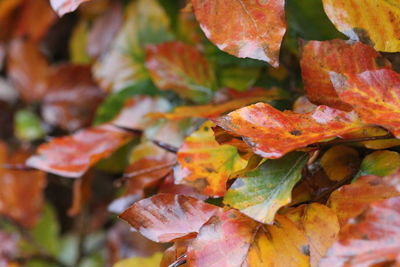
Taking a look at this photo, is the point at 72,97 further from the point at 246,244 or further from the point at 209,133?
the point at 246,244

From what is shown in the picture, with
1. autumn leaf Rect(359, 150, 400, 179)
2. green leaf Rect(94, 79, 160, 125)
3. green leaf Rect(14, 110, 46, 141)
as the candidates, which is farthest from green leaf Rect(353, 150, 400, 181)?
green leaf Rect(14, 110, 46, 141)

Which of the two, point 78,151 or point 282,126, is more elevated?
point 282,126

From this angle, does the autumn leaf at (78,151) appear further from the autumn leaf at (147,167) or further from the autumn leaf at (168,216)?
the autumn leaf at (168,216)

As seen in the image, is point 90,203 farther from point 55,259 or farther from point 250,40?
point 250,40

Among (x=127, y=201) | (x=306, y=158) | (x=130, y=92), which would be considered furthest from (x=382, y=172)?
(x=130, y=92)

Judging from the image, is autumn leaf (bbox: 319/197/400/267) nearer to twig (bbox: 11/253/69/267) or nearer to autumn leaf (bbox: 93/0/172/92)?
autumn leaf (bbox: 93/0/172/92)

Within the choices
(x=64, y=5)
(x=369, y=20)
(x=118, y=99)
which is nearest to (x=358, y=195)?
(x=369, y=20)

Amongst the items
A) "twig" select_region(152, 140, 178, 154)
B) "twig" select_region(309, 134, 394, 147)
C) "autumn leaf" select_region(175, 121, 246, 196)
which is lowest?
"twig" select_region(152, 140, 178, 154)

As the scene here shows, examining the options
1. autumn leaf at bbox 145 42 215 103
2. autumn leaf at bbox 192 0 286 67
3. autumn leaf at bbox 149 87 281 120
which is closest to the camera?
autumn leaf at bbox 192 0 286 67
